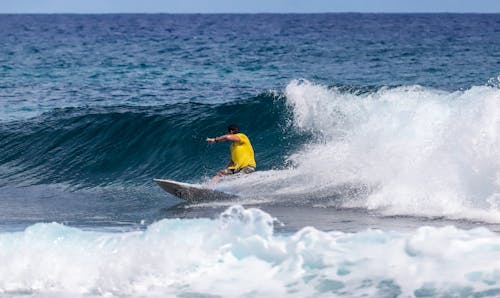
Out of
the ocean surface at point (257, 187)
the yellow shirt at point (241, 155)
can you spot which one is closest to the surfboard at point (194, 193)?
the ocean surface at point (257, 187)

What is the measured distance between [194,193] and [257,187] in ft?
3.47

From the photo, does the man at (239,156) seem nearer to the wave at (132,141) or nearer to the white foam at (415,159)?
the white foam at (415,159)

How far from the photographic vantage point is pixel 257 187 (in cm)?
1481

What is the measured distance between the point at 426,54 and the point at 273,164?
994 inches

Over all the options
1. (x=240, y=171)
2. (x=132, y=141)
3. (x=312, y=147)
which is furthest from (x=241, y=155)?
(x=132, y=141)

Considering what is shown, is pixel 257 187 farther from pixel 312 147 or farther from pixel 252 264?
pixel 252 264

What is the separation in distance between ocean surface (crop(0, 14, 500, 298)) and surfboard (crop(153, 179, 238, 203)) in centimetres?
17

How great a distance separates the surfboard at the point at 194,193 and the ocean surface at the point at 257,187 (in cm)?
17

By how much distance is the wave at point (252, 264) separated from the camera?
8742 mm

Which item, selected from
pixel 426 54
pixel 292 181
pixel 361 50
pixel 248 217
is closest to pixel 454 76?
pixel 426 54

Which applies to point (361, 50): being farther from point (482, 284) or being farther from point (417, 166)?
point (482, 284)

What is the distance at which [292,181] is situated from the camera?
15359mm

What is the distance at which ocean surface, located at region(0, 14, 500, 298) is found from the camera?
9.18 meters

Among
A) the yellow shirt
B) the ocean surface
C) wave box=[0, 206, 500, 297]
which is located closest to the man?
the yellow shirt
